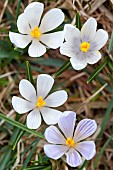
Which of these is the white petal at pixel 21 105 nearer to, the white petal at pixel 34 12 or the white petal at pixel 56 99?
the white petal at pixel 56 99

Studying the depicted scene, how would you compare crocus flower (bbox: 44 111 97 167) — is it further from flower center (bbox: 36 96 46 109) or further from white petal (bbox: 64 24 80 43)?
white petal (bbox: 64 24 80 43)

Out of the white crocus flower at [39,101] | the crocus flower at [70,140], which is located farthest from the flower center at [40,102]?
the crocus flower at [70,140]

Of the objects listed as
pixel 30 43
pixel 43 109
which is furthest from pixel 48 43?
pixel 43 109

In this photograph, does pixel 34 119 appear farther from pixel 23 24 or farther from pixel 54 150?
pixel 23 24

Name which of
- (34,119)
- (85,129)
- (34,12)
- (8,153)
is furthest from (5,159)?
(34,12)

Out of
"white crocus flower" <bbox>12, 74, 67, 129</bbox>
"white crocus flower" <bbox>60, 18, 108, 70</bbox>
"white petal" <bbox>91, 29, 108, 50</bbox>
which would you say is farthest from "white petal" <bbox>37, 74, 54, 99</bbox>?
"white petal" <bbox>91, 29, 108, 50</bbox>

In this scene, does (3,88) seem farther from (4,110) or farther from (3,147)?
(3,147)
